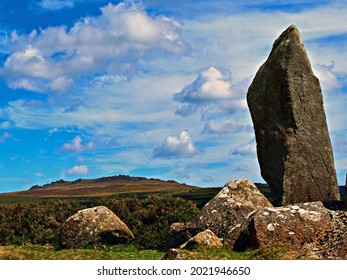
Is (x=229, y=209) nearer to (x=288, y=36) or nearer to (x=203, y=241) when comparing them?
(x=203, y=241)

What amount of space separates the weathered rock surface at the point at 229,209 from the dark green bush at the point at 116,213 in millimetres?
3357

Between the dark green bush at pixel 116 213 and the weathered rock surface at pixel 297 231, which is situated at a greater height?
the dark green bush at pixel 116 213

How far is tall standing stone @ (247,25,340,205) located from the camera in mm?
21781

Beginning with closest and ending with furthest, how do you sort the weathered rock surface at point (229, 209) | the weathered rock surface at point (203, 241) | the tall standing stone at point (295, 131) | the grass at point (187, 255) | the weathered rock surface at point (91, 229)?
the grass at point (187, 255) < the weathered rock surface at point (203, 241) < the weathered rock surface at point (229, 209) < the tall standing stone at point (295, 131) < the weathered rock surface at point (91, 229)

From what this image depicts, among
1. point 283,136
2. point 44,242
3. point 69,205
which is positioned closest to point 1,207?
point 69,205

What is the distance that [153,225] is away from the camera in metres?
26.3

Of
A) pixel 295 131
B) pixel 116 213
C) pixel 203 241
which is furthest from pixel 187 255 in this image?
pixel 116 213

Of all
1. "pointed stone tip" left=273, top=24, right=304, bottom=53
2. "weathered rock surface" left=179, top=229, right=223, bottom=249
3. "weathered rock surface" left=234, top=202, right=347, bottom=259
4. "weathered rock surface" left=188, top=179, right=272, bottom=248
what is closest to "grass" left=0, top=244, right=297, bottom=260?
"weathered rock surface" left=179, top=229, right=223, bottom=249

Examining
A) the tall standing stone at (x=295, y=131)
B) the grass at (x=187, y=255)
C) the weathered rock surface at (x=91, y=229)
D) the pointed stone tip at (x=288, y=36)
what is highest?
the pointed stone tip at (x=288, y=36)

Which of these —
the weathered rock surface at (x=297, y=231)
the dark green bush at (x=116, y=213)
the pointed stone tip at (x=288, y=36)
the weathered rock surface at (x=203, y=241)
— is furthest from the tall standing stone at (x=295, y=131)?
the dark green bush at (x=116, y=213)

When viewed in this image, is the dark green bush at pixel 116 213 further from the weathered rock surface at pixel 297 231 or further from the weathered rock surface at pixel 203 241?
the weathered rock surface at pixel 297 231

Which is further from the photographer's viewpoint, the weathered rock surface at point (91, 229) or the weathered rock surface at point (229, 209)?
the weathered rock surface at point (91, 229)

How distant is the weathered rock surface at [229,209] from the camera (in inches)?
836

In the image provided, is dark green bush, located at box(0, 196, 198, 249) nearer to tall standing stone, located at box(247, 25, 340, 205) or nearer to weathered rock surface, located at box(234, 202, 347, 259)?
tall standing stone, located at box(247, 25, 340, 205)
